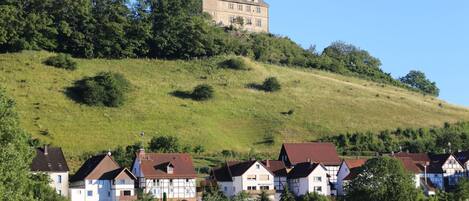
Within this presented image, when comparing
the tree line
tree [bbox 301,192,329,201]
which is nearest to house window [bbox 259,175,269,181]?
tree [bbox 301,192,329,201]

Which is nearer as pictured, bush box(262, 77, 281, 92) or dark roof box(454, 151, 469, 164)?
dark roof box(454, 151, 469, 164)

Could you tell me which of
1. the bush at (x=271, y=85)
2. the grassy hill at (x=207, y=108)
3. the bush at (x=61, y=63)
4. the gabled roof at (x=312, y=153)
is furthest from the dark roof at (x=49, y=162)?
the bush at (x=271, y=85)

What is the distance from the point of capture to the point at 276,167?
281 ft

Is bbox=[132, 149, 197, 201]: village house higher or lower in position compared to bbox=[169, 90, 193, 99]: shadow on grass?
lower

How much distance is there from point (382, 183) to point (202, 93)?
56254 millimetres

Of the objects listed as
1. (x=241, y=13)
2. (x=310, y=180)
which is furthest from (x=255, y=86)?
(x=310, y=180)

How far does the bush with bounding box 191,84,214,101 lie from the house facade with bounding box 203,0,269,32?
37.8m

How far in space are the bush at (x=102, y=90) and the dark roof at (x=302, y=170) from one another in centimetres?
3610

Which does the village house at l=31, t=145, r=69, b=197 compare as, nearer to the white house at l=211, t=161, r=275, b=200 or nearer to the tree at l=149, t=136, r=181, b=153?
the white house at l=211, t=161, r=275, b=200

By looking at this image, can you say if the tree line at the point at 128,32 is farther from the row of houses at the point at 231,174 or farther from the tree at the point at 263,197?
the tree at the point at 263,197

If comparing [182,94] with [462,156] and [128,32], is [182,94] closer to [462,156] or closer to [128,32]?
[128,32]

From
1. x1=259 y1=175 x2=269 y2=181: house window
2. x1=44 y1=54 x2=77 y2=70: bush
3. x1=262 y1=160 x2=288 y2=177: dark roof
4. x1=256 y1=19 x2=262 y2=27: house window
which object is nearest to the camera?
x1=259 y1=175 x2=269 y2=181: house window

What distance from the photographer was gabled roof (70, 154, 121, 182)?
7506cm

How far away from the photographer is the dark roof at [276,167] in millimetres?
84062
